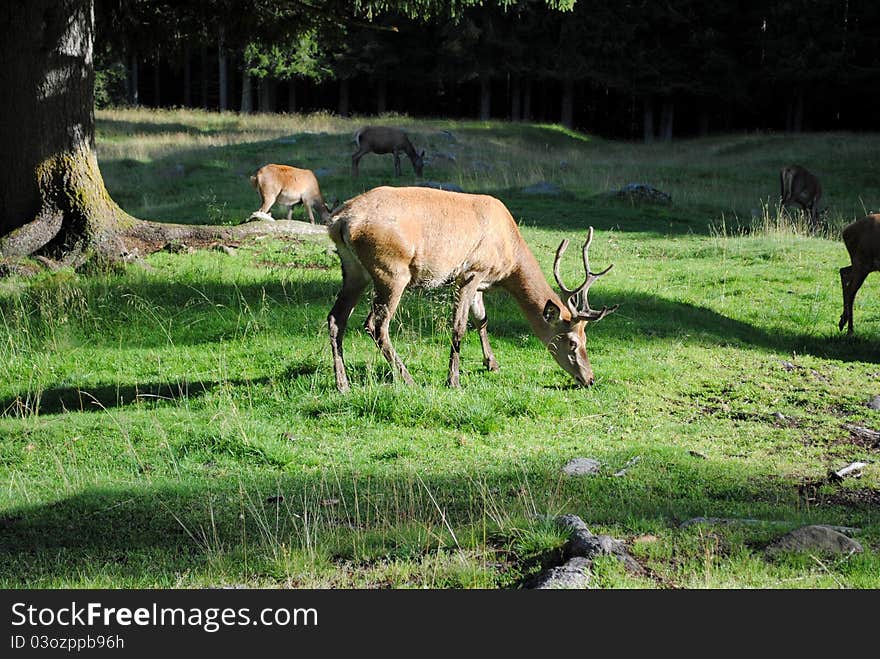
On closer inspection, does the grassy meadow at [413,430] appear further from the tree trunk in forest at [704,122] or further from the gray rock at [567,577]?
the tree trunk in forest at [704,122]

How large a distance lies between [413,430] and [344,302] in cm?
164

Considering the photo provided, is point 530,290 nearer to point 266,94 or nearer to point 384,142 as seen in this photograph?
point 384,142

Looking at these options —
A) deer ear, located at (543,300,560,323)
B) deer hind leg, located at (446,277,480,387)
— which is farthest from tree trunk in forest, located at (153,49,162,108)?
deer ear, located at (543,300,560,323)

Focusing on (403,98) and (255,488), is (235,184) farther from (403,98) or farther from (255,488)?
(403,98)

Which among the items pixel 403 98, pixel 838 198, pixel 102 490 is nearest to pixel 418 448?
pixel 102 490

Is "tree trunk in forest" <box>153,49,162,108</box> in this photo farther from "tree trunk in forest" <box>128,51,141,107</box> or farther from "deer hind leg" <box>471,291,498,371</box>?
"deer hind leg" <box>471,291,498,371</box>

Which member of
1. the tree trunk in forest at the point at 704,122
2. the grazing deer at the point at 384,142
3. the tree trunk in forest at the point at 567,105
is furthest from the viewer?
the tree trunk in forest at the point at 704,122

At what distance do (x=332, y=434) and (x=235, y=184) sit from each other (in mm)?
15970

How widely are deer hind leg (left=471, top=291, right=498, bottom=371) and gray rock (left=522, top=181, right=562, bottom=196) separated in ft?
41.5

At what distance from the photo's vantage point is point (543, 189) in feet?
71.6

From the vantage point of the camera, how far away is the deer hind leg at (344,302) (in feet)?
27.6

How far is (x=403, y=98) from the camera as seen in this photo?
186 feet

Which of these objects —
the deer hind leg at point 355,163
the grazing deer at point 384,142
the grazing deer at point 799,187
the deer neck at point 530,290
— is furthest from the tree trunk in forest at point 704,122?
the deer neck at point 530,290

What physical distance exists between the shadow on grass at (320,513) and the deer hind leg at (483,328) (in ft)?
8.09
